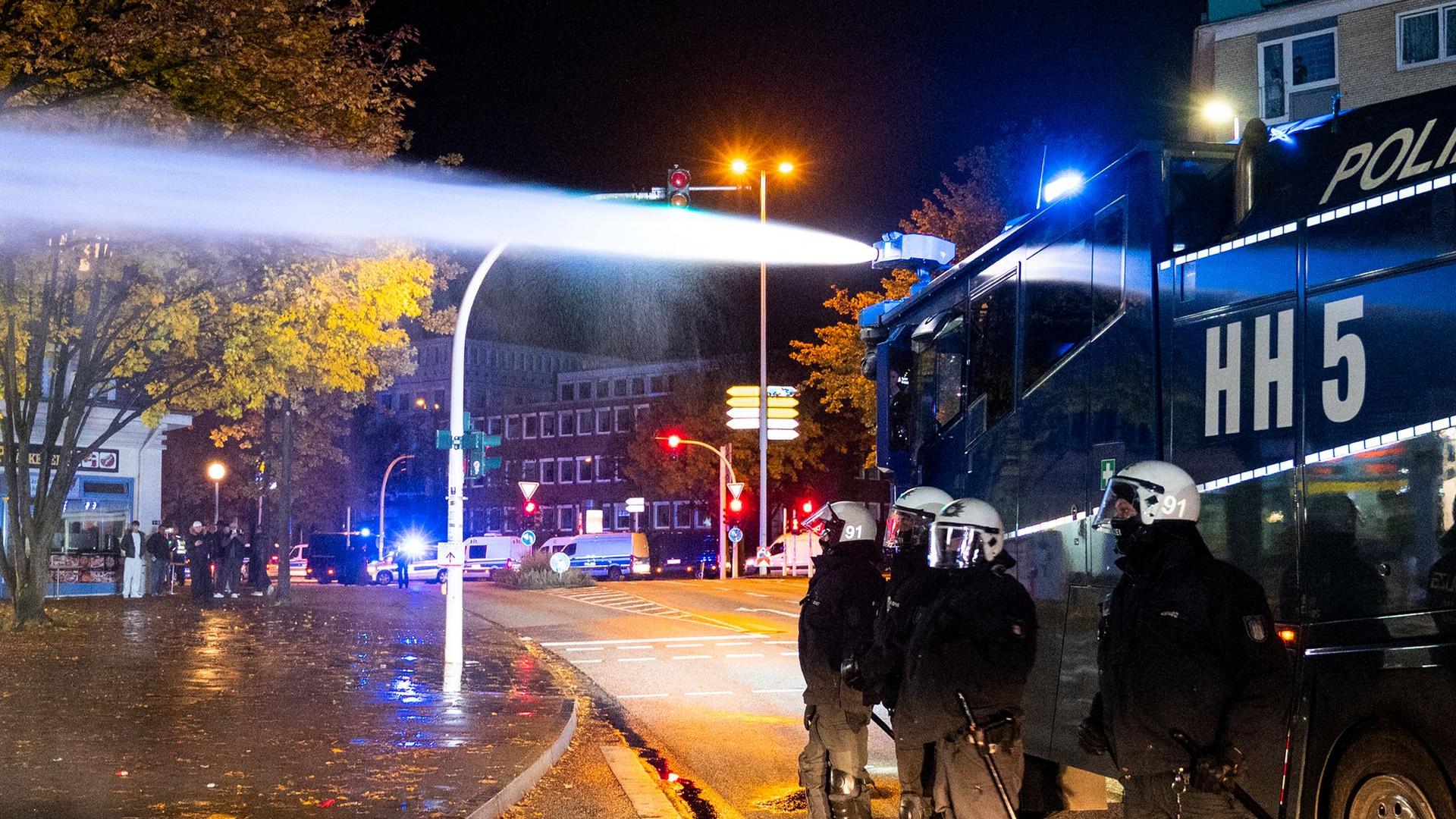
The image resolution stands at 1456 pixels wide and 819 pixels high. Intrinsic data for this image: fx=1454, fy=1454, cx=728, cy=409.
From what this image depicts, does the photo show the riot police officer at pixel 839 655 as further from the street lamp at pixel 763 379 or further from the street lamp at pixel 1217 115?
the street lamp at pixel 763 379

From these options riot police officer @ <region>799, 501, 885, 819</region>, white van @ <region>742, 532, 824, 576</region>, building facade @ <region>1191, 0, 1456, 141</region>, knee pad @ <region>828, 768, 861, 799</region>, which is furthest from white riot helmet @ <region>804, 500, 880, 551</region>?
white van @ <region>742, 532, 824, 576</region>

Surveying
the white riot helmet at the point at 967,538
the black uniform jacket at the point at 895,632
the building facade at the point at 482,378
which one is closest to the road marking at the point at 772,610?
the black uniform jacket at the point at 895,632

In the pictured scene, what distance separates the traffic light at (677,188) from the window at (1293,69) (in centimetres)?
1565

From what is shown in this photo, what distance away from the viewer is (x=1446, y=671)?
4.76 m

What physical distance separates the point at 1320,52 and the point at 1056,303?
23991 mm

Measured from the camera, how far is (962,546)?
20.4 ft

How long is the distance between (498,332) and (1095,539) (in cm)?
11868

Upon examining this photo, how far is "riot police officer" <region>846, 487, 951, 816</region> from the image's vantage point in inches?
251

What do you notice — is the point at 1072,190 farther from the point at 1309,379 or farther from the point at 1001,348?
the point at 1309,379

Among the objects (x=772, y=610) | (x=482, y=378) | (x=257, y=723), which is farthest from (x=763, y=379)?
(x=482, y=378)

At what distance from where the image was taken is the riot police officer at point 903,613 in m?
6.37

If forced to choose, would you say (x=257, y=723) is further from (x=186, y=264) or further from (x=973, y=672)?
(x=186, y=264)

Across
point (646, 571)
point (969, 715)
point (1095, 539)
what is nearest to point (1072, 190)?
point (1095, 539)

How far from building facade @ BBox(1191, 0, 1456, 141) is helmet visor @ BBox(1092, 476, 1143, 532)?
913 inches
